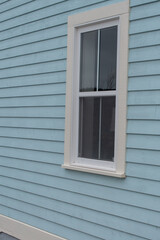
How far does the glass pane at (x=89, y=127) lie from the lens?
400cm

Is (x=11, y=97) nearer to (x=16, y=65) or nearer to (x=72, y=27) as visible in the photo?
(x=16, y=65)

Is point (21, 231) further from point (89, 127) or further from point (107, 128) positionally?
point (107, 128)

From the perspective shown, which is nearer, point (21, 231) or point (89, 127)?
point (89, 127)

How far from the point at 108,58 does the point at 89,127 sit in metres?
0.84

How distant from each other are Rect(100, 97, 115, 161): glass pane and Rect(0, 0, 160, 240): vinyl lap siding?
28 cm

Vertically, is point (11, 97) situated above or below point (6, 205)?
above

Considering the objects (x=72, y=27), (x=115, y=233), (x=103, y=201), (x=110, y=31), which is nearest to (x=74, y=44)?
(x=72, y=27)

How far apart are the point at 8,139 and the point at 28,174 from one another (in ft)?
2.33

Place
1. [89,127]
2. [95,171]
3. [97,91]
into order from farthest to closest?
[89,127] < [97,91] < [95,171]

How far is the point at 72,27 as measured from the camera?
4.18m

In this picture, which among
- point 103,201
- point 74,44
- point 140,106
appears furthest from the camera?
point 74,44

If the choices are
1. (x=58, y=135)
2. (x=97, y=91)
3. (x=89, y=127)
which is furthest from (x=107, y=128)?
(x=58, y=135)

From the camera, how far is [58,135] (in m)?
4.37

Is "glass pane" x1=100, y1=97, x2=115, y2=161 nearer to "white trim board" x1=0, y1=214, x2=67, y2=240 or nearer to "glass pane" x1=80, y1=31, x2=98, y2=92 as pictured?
"glass pane" x1=80, y1=31, x2=98, y2=92
